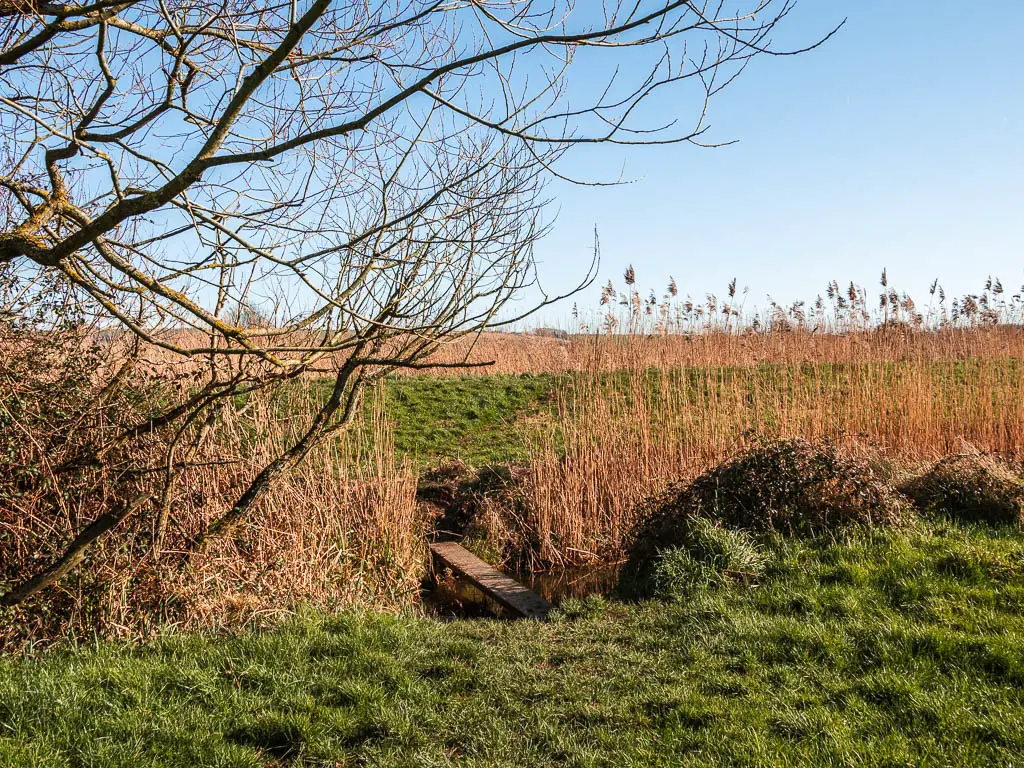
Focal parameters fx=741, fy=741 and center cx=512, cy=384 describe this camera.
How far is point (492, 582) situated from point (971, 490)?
13.1 ft

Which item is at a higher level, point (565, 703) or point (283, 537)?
point (283, 537)

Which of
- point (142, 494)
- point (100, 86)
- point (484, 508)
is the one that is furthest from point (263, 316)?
point (484, 508)

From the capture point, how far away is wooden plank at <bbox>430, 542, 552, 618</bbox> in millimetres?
5680

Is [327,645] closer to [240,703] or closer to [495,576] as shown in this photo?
[240,703]

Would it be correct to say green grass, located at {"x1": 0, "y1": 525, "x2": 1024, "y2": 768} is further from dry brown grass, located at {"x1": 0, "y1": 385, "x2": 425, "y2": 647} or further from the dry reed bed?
the dry reed bed

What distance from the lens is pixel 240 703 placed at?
11.3ft

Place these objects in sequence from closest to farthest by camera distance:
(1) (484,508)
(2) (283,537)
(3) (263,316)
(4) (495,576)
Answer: (3) (263,316) < (2) (283,537) < (4) (495,576) < (1) (484,508)

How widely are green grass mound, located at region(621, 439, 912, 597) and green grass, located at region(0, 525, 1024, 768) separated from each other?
0.80 metres

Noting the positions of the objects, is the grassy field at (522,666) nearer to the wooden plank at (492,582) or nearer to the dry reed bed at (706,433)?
the wooden plank at (492,582)

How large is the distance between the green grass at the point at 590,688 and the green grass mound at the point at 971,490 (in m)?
1.07

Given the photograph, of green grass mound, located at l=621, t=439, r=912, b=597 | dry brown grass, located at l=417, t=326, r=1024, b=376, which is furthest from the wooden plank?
dry brown grass, located at l=417, t=326, r=1024, b=376

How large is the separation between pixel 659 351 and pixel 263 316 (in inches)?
206

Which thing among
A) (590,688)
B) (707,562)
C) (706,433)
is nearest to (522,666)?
(590,688)

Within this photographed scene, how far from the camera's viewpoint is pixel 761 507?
5.89m
